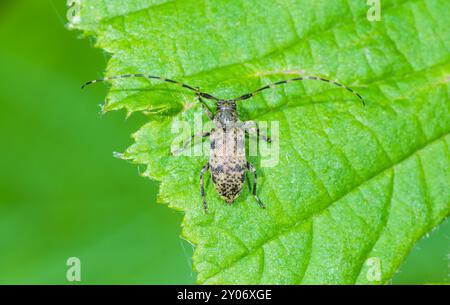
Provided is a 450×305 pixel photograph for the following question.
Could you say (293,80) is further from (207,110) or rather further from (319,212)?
(319,212)

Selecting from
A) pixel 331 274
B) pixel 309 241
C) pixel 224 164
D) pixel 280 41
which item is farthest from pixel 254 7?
pixel 331 274

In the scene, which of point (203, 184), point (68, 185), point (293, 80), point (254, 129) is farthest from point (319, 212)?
point (68, 185)

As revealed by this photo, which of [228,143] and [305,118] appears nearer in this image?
[305,118]

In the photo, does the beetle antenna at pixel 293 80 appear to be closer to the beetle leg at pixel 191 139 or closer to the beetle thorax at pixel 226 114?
the beetle thorax at pixel 226 114

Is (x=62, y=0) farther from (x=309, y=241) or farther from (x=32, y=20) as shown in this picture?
(x=309, y=241)

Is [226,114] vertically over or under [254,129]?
over

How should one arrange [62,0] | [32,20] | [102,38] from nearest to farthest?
[102,38], [62,0], [32,20]
